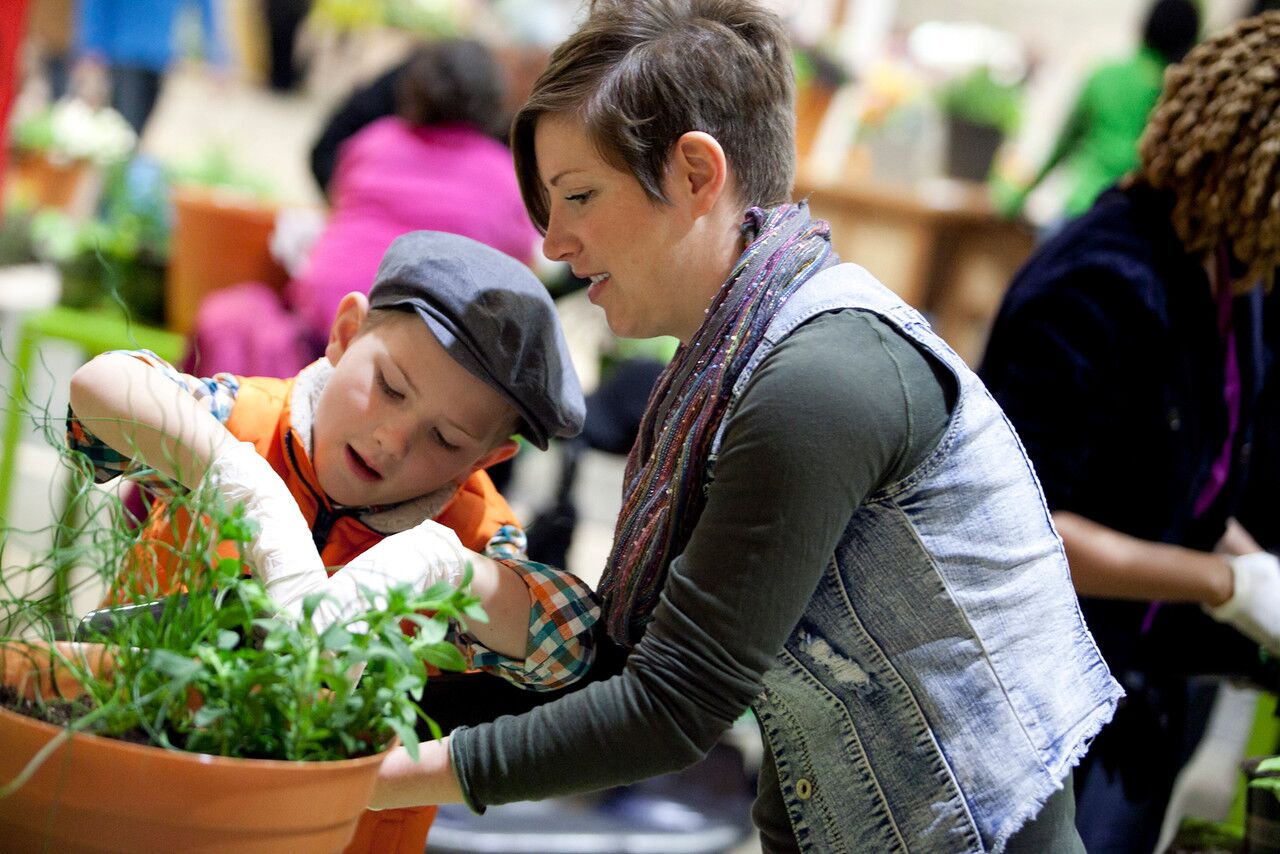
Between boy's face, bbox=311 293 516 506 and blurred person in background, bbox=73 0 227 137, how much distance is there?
432cm

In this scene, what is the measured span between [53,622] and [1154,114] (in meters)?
1.30

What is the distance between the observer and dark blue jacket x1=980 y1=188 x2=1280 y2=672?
55.2 inches

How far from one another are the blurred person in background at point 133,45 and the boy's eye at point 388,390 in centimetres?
436

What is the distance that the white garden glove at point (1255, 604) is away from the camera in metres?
1.55

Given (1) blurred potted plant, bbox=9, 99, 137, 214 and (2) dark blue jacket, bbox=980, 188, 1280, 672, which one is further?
(1) blurred potted plant, bbox=9, 99, 137, 214

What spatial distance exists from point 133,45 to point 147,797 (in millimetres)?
4733

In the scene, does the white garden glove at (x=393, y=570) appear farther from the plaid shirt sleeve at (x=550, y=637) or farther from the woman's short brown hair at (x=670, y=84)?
the woman's short brown hair at (x=670, y=84)

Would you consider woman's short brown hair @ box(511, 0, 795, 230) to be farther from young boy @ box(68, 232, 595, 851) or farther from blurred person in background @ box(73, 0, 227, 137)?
A: blurred person in background @ box(73, 0, 227, 137)

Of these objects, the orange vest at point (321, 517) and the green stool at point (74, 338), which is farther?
the green stool at point (74, 338)

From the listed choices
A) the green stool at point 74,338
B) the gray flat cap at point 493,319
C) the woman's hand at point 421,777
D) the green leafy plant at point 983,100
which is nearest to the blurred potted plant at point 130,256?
the green stool at point 74,338

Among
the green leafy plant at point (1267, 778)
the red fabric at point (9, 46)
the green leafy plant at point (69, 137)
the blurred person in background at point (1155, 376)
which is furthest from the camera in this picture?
the green leafy plant at point (69, 137)

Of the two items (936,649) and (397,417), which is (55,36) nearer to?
(397,417)

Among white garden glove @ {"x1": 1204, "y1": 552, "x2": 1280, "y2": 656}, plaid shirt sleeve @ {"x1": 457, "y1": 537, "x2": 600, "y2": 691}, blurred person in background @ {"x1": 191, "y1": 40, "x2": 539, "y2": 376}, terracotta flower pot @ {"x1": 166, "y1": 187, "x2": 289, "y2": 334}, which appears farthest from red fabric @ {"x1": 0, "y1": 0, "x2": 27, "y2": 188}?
white garden glove @ {"x1": 1204, "y1": 552, "x2": 1280, "y2": 656}

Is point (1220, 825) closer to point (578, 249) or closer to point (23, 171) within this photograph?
point (578, 249)
